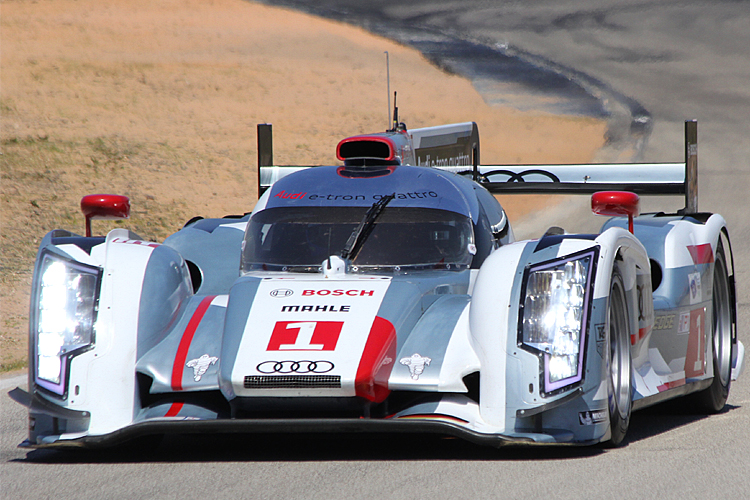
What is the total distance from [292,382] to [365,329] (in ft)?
1.55

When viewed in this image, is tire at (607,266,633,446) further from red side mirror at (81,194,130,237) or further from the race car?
red side mirror at (81,194,130,237)

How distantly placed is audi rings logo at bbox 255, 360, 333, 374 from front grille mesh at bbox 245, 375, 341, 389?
3cm

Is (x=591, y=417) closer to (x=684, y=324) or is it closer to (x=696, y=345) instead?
(x=684, y=324)

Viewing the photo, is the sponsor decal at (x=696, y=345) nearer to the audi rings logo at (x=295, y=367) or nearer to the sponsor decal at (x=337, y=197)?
the sponsor decal at (x=337, y=197)

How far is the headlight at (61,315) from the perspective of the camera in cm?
543

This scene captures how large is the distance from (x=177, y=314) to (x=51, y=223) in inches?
551

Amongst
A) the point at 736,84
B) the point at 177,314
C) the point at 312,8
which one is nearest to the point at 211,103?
the point at 312,8

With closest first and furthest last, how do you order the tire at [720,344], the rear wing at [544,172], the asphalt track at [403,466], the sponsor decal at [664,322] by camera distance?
the asphalt track at [403,466], the sponsor decal at [664,322], the tire at [720,344], the rear wing at [544,172]

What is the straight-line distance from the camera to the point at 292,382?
5062 mm

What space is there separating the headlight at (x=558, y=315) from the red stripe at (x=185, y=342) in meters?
1.69

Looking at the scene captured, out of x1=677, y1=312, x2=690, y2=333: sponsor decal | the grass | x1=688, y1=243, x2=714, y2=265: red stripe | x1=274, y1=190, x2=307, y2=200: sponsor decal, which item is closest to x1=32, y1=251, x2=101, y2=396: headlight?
x1=274, y1=190, x2=307, y2=200: sponsor decal

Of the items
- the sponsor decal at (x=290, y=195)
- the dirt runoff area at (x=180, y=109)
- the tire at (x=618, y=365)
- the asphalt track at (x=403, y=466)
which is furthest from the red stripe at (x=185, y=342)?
the dirt runoff area at (x=180, y=109)

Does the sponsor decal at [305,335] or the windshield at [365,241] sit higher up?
the windshield at [365,241]

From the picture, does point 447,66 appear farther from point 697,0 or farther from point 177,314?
point 177,314
